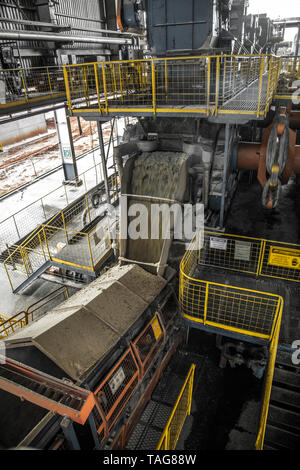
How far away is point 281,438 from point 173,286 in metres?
3.48

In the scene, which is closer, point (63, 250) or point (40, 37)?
point (63, 250)

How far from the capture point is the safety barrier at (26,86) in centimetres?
1280

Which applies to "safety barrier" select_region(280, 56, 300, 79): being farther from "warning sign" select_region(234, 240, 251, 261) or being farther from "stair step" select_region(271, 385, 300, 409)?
"stair step" select_region(271, 385, 300, 409)

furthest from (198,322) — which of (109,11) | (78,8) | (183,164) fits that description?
(109,11)

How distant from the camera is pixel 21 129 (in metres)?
23.4

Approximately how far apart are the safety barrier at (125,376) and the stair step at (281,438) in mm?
2531

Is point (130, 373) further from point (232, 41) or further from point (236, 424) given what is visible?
point (232, 41)

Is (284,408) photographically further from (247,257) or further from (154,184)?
(154,184)

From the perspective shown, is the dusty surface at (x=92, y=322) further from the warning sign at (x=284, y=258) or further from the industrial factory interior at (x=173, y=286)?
the warning sign at (x=284, y=258)

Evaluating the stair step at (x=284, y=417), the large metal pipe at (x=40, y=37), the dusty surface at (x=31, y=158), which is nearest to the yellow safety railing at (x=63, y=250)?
the stair step at (x=284, y=417)

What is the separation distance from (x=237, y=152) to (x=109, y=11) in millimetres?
21091

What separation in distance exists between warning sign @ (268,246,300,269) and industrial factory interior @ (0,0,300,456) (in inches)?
1.2

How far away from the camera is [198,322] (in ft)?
20.6

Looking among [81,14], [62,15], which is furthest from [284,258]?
[81,14]
